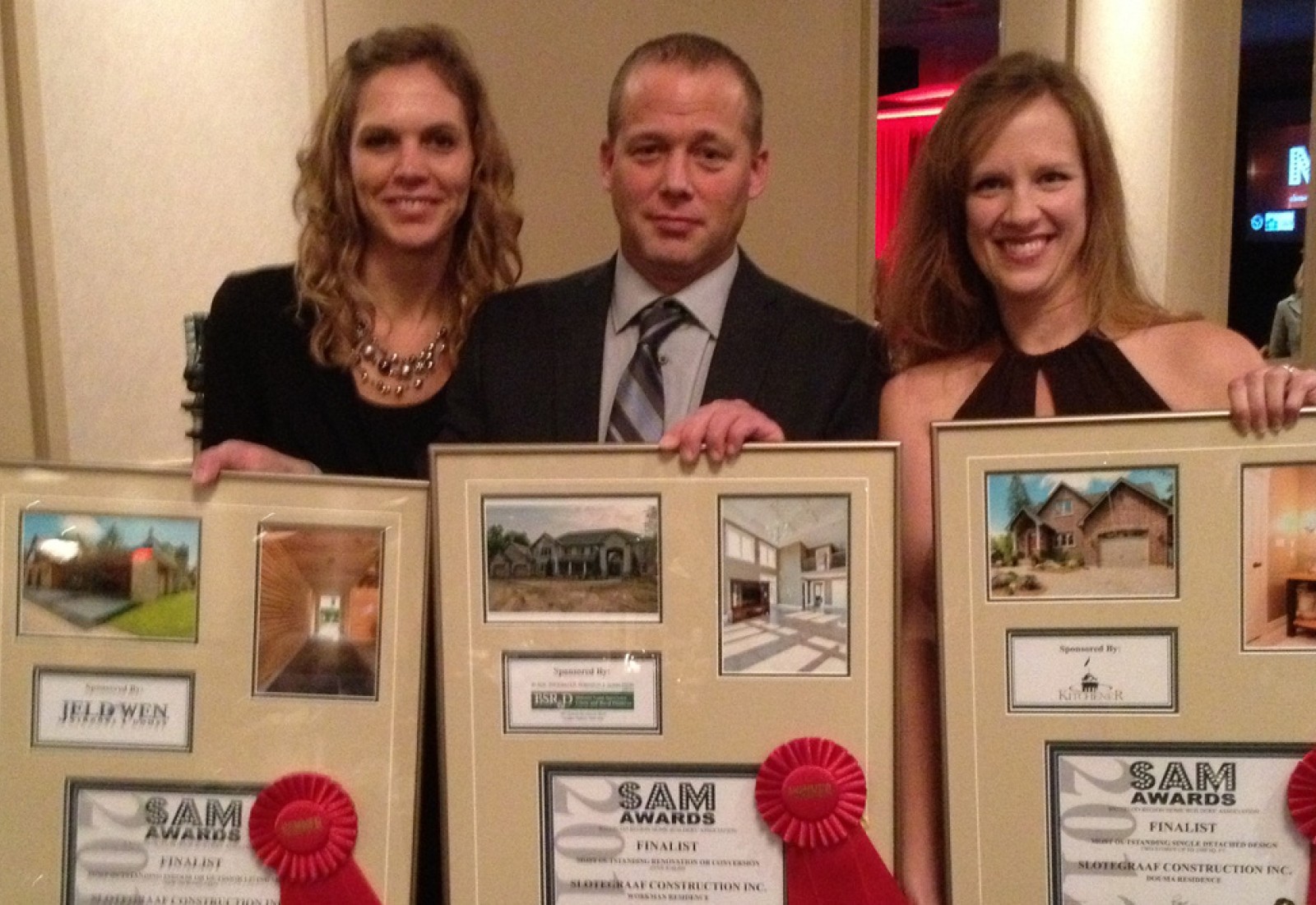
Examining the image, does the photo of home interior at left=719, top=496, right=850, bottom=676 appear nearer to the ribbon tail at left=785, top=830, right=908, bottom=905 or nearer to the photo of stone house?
the ribbon tail at left=785, top=830, right=908, bottom=905

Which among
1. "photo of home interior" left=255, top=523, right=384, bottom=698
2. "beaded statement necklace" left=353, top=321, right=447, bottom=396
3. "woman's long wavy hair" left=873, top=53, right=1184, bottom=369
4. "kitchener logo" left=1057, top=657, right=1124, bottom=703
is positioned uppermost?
"woman's long wavy hair" left=873, top=53, right=1184, bottom=369

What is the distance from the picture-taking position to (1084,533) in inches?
33.0

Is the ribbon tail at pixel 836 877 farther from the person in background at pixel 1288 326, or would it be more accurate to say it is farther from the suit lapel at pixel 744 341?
the person in background at pixel 1288 326

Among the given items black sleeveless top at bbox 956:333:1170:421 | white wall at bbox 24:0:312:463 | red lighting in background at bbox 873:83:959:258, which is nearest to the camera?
black sleeveless top at bbox 956:333:1170:421

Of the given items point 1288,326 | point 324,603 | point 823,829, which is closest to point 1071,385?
point 823,829

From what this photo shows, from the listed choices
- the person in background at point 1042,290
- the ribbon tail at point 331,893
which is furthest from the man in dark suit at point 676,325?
the ribbon tail at point 331,893

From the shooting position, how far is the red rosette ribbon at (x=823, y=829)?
0.84m

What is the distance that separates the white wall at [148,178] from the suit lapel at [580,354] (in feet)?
4.36

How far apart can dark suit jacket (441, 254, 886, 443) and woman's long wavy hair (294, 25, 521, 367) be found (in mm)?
137

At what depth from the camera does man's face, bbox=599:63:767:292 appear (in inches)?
44.0

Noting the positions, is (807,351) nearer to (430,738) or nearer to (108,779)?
(430,738)

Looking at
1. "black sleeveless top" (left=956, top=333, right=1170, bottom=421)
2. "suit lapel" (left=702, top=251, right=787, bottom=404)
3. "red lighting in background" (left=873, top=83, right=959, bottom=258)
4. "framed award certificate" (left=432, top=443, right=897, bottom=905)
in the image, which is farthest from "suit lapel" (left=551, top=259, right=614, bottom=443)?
"red lighting in background" (left=873, top=83, right=959, bottom=258)

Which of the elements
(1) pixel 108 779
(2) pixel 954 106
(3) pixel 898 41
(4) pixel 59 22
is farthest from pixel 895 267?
(3) pixel 898 41

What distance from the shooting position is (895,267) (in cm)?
125
